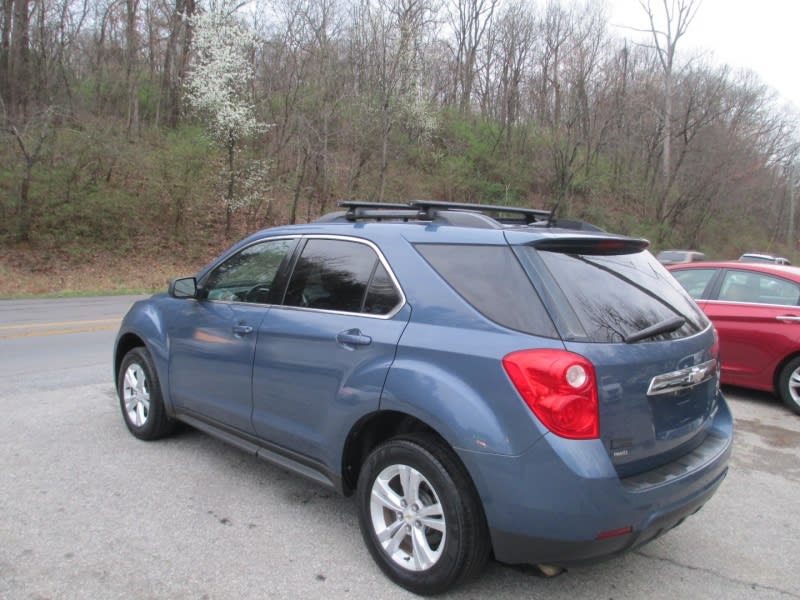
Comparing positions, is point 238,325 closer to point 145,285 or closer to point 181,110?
point 145,285

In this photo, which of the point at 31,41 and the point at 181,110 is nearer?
the point at 31,41

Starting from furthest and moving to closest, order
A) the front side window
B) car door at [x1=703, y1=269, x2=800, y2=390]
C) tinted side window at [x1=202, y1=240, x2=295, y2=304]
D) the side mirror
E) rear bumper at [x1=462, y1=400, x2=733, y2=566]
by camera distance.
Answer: the front side window → car door at [x1=703, y1=269, x2=800, y2=390] → the side mirror → tinted side window at [x1=202, y1=240, x2=295, y2=304] → rear bumper at [x1=462, y1=400, x2=733, y2=566]

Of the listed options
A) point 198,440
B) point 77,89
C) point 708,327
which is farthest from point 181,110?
point 708,327

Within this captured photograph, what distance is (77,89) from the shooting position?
26375 mm

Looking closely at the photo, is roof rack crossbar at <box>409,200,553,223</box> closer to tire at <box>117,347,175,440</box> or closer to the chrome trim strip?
the chrome trim strip

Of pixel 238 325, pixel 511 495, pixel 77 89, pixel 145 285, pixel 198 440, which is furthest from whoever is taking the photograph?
pixel 77 89

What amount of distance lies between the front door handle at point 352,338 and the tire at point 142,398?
2.13 meters

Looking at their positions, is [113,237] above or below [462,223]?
below

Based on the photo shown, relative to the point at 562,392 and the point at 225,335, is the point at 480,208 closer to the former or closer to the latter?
the point at 562,392

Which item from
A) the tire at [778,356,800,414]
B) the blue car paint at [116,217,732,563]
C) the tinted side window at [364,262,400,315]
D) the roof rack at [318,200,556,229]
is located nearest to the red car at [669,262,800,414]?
the tire at [778,356,800,414]

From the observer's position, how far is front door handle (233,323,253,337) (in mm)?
3826

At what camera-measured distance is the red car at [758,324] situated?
6.39m

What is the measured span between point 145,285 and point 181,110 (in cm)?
1226

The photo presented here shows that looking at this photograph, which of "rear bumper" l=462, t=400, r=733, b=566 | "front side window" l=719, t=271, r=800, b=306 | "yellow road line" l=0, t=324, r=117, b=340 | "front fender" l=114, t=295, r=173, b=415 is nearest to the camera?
"rear bumper" l=462, t=400, r=733, b=566
